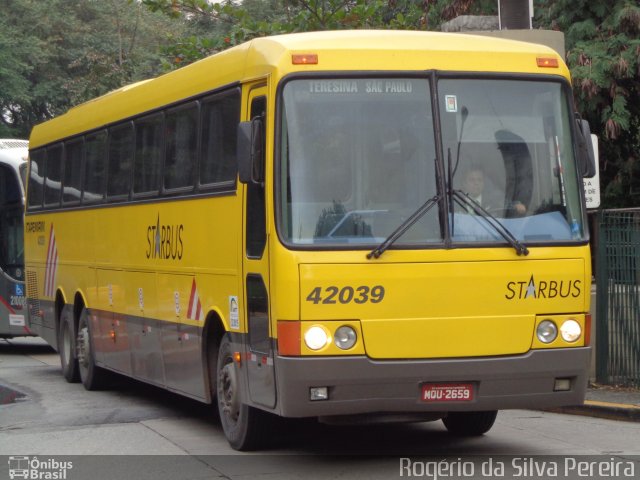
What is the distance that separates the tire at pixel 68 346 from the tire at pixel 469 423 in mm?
6728

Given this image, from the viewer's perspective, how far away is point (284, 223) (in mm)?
9219

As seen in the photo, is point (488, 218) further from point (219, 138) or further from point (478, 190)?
point (219, 138)

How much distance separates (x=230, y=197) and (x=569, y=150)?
2737mm

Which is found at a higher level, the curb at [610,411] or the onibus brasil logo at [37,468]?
the onibus brasil logo at [37,468]

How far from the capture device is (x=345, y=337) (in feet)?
29.8

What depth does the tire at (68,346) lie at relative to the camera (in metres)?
16.7

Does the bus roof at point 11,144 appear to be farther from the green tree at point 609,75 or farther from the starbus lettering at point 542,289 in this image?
the starbus lettering at point 542,289

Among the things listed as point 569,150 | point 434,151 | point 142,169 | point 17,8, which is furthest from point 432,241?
point 17,8

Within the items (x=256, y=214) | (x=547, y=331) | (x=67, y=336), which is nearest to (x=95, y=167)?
(x=67, y=336)

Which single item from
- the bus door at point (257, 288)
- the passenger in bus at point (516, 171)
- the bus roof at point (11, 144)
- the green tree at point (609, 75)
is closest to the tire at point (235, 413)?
the bus door at point (257, 288)

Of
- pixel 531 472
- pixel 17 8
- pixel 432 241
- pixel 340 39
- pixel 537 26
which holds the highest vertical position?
pixel 17 8

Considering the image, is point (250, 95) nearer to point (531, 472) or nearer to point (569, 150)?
point (569, 150)

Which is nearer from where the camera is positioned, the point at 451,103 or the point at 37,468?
the point at 451,103

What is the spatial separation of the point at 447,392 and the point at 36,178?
36.4 ft
